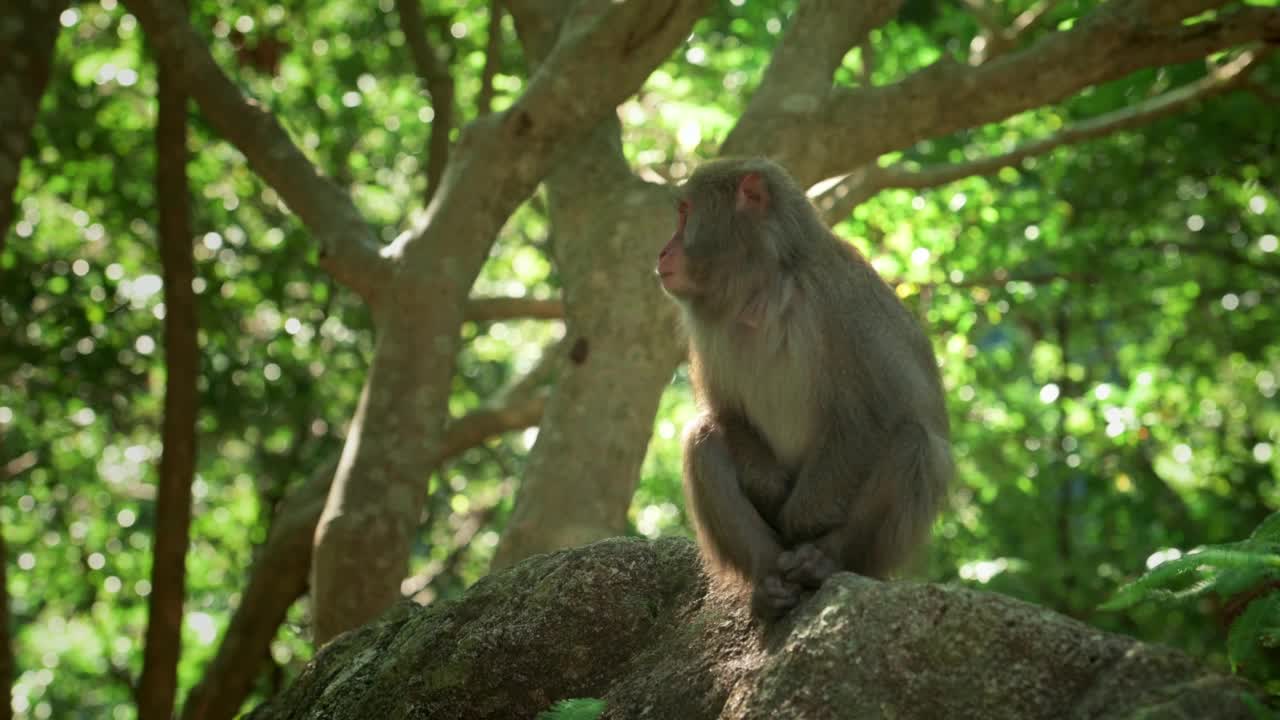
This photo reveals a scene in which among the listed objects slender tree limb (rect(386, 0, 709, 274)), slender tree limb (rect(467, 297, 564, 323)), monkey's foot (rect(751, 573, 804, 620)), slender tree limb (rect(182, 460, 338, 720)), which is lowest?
slender tree limb (rect(182, 460, 338, 720))

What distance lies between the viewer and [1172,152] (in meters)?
9.84

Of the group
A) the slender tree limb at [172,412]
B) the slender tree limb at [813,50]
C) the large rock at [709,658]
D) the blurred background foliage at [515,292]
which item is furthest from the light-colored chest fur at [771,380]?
the slender tree limb at [172,412]

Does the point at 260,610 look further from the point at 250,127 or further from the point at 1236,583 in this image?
the point at 1236,583

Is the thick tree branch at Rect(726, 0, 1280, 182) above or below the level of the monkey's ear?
below

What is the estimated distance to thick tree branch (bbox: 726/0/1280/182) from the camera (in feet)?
20.6

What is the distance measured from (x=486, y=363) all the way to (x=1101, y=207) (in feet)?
19.3

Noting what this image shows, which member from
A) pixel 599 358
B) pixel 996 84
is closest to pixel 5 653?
pixel 599 358

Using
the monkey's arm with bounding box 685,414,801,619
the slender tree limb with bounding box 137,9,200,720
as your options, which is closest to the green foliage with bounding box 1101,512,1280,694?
the monkey's arm with bounding box 685,414,801,619

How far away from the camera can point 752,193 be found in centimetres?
430

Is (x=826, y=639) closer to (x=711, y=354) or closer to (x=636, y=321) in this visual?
(x=711, y=354)

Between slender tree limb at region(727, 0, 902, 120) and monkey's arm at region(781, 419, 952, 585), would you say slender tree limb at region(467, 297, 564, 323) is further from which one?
monkey's arm at region(781, 419, 952, 585)

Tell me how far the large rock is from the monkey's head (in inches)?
34.1

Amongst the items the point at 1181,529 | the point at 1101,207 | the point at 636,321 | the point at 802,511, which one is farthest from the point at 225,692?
the point at 1101,207

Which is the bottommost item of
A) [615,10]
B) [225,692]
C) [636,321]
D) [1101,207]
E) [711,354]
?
[1101,207]
